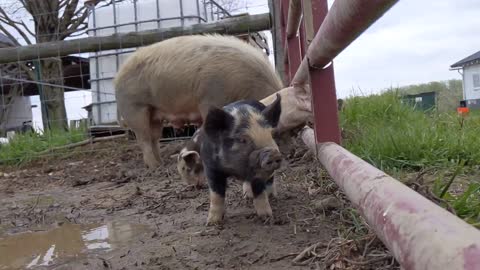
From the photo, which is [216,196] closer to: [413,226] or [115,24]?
[413,226]

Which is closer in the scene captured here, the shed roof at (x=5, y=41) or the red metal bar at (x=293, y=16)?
the red metal bar at (x=293, y=16)

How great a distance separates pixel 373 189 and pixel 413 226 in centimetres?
42

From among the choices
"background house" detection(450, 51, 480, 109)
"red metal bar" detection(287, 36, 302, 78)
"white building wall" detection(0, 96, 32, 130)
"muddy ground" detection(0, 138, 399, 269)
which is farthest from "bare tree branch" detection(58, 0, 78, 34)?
"red metal bar" detection(287, 36, 302, 78)

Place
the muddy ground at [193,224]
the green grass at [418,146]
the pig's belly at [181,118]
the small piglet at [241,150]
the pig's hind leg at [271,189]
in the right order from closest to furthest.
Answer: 1. the muddy ground at [193,224]
2. the small piglet at [241,150]
3. the pig's hind leg at [271,189]
4. the green grass at [418,146]
5. the pig's belly at [181,118]

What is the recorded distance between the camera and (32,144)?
7.67 meters

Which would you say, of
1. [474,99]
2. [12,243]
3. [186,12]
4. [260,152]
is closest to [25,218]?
[12,243]

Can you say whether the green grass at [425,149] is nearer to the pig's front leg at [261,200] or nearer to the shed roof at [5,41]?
the pig's front leg at [261,200]

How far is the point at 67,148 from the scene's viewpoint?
768 centimetres

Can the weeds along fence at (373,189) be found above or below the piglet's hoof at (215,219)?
above

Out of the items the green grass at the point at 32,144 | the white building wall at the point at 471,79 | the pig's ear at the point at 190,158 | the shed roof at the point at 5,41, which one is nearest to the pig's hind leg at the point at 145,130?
the pig's ear at the point at 190,158

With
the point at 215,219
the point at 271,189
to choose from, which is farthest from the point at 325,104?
the point at 215,219

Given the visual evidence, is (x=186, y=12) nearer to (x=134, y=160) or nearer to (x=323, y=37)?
(x=134, y=160)

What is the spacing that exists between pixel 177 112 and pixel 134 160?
120cm

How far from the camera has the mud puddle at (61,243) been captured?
2.49 m
